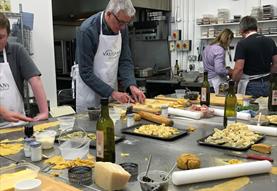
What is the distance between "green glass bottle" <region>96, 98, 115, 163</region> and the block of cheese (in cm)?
17

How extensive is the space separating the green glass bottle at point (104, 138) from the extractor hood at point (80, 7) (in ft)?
12.9

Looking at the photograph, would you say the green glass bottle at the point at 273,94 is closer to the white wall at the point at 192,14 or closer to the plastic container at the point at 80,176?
the plastic container at the point at 80,176

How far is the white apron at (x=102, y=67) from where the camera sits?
2.45 m

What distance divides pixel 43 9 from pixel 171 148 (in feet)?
9.24

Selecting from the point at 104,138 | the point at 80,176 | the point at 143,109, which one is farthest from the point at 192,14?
the point at 80,176

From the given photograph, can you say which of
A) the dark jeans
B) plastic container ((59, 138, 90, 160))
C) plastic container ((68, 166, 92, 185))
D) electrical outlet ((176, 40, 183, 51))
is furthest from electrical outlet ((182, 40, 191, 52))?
plastic container ((68, 166, 92, 185))

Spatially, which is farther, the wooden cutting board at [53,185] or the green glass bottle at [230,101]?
the green glass bottle at [230,101]

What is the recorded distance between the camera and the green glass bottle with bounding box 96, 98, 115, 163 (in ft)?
3.87

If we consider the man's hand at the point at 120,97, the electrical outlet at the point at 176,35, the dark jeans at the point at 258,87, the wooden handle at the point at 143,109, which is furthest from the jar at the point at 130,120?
the electrical outlet at the point at 176,35

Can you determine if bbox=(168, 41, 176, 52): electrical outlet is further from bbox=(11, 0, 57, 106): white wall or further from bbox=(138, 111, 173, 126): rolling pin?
bbox=(138, 111, 173, 126): rolling pin

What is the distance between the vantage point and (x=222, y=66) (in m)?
4.14

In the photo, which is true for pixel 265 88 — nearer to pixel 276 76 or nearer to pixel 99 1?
pixel 276 76

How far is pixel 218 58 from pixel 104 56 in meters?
2.10

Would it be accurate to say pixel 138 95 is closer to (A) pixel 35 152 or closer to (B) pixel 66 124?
(B) pixel 66 124
